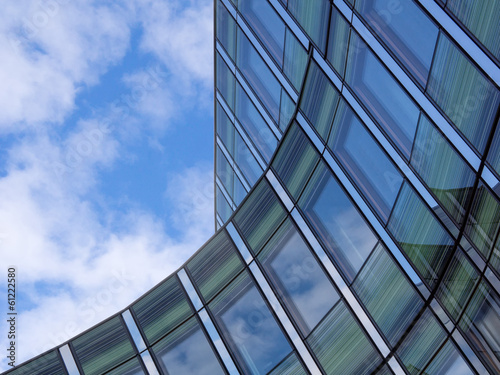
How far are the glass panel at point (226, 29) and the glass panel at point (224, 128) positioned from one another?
3.36 metres

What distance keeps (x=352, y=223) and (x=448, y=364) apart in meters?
3.75

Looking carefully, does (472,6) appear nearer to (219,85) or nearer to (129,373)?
(129,373)

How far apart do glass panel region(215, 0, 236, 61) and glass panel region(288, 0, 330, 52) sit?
5636 mm

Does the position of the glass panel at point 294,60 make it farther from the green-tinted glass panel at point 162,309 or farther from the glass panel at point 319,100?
→ the green-tinted glass panel at point 162,309

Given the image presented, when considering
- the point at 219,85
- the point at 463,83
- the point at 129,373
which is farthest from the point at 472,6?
the point at 219,85

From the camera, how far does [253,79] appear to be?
1938 centimetres

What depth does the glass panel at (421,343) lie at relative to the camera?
10.0m

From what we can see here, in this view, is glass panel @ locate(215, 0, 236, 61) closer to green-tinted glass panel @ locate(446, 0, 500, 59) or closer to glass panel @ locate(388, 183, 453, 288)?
glass panel @ locate(388, 183, 453, 288)

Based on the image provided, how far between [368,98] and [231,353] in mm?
7884

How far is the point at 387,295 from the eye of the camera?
36.7 ft

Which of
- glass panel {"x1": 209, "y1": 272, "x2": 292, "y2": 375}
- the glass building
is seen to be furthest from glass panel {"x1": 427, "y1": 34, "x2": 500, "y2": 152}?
glass panel {"x1": 209, "y1": 272, "x2": 292, "y2": 375}

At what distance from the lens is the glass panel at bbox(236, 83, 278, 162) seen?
63.8 feet

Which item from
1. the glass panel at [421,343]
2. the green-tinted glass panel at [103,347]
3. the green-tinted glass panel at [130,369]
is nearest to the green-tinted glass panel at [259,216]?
the glass panel at [421,343]

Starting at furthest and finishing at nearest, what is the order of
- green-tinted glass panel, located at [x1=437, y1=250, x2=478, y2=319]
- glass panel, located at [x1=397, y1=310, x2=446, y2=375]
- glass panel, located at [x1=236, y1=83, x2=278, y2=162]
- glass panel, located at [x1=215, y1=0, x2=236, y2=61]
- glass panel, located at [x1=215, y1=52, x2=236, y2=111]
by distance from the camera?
glass panel, located at [x1=215, y1=52, x2=236, y2=111]
glass panel, located at [x1=215, y1=0, x2=236, y2=61]
glass panel, located at [x1=236, y1=83, x2=278, y2=162]
glass panel, located at [x1=397, y1=310, x2=446, y2=375]
green-tinted glass panel, located at [x1=437, y1=250, x2=478, y2=319]
